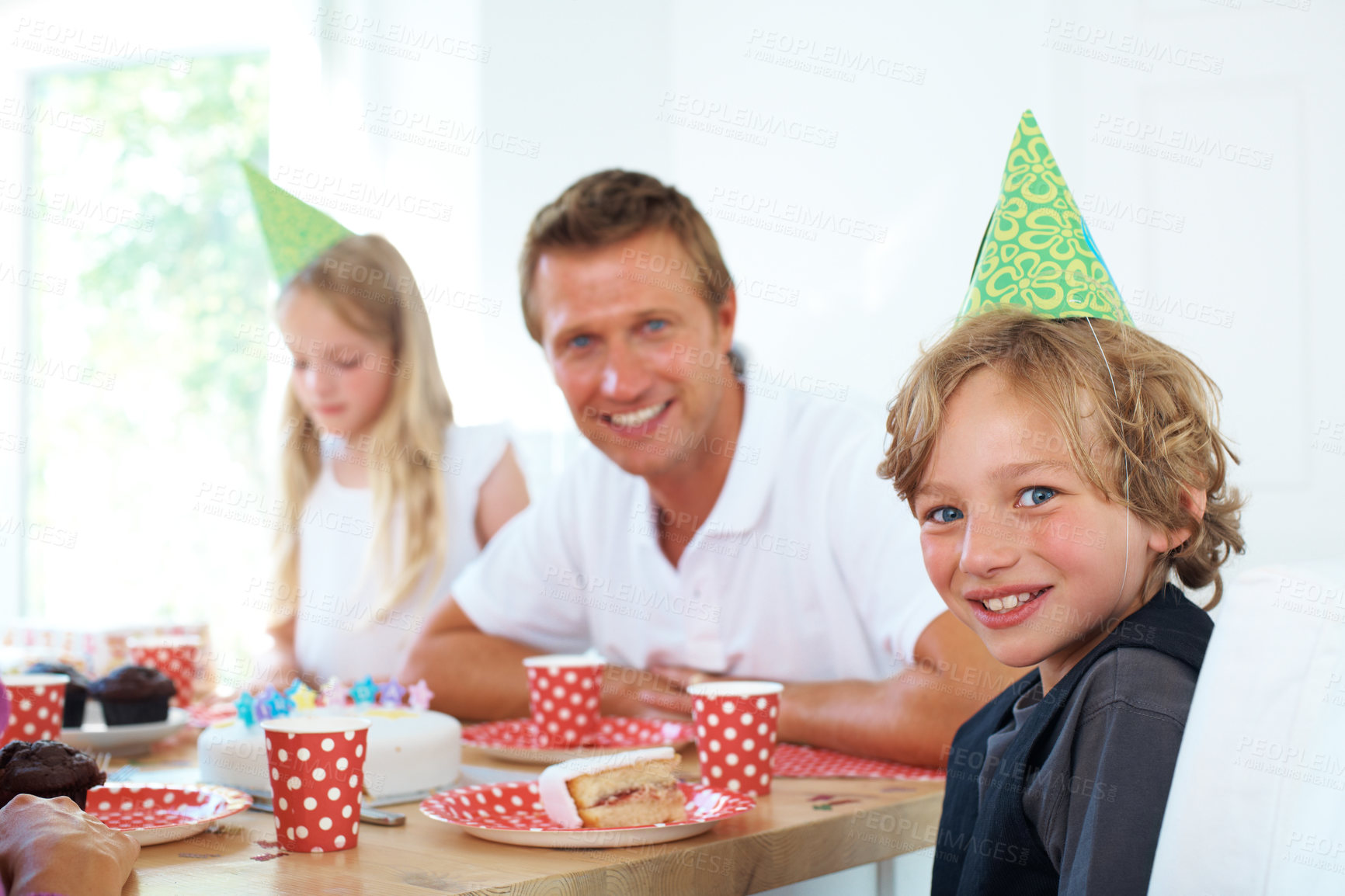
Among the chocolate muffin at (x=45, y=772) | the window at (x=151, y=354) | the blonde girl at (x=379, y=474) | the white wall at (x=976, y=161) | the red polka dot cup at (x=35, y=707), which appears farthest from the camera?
the window at (x=151, y=354)

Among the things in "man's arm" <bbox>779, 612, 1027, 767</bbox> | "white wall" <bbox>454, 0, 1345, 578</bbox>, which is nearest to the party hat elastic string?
"man's arm" <bbox>779, 612, 1027, 767</bbox>

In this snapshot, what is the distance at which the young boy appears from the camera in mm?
802

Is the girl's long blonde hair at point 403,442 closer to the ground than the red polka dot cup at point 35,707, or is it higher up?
higher up

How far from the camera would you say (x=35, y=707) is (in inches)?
51.2

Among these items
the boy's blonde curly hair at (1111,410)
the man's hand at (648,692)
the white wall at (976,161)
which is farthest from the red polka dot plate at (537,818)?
the white wall at (976,161)

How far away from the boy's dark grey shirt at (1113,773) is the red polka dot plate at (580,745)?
1.98 ft

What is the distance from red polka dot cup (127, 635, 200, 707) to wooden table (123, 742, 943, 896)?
723 mm

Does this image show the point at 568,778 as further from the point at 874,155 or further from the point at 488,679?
the point at 874,155

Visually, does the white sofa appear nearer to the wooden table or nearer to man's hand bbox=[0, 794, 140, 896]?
the wooden table

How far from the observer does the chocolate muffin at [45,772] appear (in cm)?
90

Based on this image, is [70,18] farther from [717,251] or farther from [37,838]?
[37,838]

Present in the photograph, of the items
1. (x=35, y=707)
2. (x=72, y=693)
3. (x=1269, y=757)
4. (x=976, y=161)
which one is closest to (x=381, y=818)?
(x=35, y=707)

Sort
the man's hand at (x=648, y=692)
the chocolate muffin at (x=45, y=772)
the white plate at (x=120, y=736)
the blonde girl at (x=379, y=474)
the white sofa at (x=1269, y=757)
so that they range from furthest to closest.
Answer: the blonde girl at (x=379, y=474), the man's hand at (x=648, y=692), the white plate at (x=120, y=736), the chocolate muffin at (x=45, y=772), the white sofa at (x=1269, y=757)

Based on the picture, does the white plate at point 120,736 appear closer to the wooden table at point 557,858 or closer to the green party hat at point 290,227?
the wooden table at point 557,858
